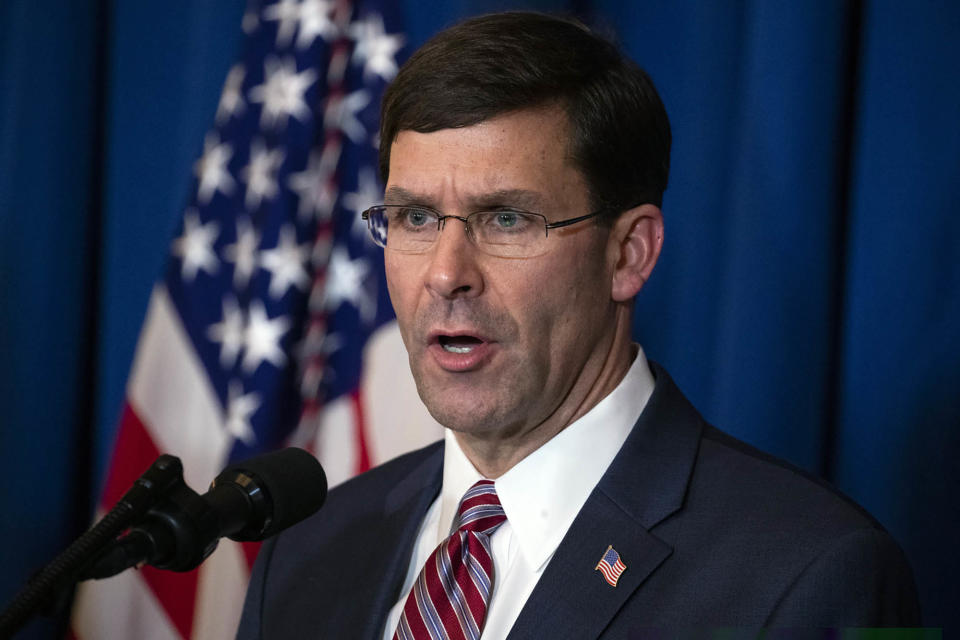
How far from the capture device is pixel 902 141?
7.38ft

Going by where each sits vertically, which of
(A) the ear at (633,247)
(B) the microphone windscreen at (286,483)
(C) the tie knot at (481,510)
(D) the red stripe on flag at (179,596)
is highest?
(A) the ear at (633,247)

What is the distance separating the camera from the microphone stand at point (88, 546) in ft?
2.95

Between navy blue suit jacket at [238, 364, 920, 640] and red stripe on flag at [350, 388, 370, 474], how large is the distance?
0.74 metres

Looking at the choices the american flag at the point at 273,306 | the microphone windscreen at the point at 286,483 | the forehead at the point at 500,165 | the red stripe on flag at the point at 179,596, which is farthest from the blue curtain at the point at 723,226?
the microphone windscreen at the point at 286,483

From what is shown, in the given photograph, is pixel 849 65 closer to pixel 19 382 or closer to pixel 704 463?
pixel 704 463

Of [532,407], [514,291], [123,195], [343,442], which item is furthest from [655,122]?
[123,195]

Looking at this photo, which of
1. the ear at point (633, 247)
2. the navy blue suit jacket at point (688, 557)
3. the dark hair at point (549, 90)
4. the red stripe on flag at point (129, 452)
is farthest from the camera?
the red stripe on flag at point (129, 452)

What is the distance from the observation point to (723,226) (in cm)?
252

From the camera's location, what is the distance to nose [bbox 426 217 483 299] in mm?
1593

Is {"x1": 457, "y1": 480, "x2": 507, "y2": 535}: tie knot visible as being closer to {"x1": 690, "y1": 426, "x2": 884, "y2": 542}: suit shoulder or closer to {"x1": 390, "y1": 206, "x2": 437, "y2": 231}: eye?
{"x1": 690, "y1": 426, "x2": 884, "y2": 542}: suit shoulder

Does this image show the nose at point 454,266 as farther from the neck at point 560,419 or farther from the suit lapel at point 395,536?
the suit lapel at point 395,536

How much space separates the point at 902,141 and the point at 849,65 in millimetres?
249

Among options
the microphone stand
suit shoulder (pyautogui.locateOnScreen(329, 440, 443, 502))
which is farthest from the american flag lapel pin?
the microphone stand

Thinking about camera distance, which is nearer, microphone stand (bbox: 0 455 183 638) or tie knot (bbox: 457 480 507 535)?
microphone stand (bbox: 0 455 183 638)
